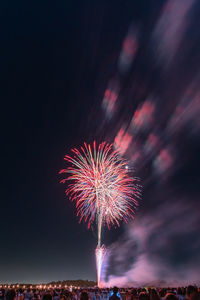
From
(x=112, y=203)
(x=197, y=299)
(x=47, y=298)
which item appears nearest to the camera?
(x=197, y=299)

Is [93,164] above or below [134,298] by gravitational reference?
above

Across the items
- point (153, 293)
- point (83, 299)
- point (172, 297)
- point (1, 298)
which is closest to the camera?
point (172, 297)

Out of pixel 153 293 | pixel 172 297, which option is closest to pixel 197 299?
pixel 172 297

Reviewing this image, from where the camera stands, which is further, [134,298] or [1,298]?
[1,298]

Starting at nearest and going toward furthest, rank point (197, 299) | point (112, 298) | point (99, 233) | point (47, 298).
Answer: point (197, 299)
point (47, 298)
point (112, 298)
point (99, 233)

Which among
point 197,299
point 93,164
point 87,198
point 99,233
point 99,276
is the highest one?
point 93,164

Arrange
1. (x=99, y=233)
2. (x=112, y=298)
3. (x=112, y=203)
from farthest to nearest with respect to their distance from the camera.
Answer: (x=99, y=233)
(x=112, y=203)
(x=112, y=298)

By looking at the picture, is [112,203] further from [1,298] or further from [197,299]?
[197,299]

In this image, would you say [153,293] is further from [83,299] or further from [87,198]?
[87,198]

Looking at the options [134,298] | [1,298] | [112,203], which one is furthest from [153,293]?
[112,203]
